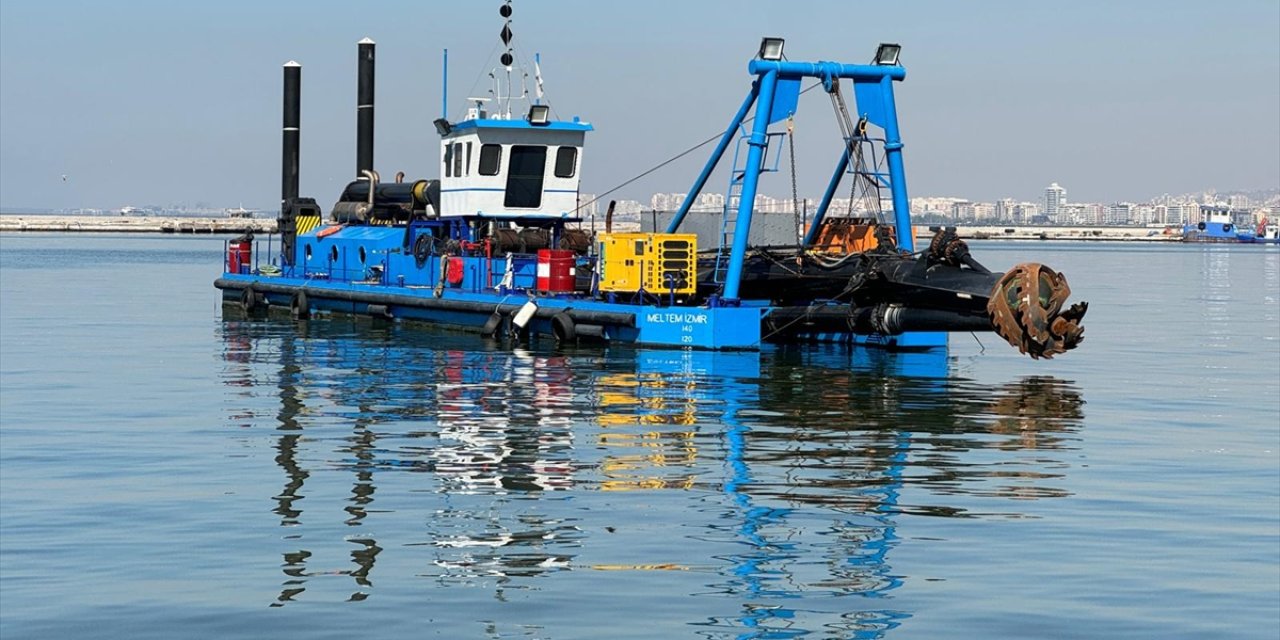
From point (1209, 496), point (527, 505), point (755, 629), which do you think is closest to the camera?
point (755, 629)

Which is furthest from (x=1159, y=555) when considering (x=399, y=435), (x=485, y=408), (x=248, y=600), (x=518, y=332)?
(x=518, y=332)

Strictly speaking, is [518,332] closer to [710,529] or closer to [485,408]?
[485,408]

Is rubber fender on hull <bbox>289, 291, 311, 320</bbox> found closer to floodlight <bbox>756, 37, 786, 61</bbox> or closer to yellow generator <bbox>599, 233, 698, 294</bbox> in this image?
yellow generator <bbox>599, 233, 698, 294</bbox>

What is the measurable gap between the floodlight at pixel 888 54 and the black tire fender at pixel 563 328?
7936 millimetres

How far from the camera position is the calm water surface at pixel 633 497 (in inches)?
458

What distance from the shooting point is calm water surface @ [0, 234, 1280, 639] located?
→ 11625 mm

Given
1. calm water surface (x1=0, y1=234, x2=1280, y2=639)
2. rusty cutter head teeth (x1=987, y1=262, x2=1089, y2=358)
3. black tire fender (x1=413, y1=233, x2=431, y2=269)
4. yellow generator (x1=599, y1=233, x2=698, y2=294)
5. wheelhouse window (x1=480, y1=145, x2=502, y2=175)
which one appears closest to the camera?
calm water surface (x1=0, y1=234, x2=1280, y2=639)

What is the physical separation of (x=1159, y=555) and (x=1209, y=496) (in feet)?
11.4

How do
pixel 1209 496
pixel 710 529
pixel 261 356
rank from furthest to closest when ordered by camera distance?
1. pixel 261 356
2. pixel 1209 496
3. pixel 710 529

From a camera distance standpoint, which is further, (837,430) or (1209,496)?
(837,430)

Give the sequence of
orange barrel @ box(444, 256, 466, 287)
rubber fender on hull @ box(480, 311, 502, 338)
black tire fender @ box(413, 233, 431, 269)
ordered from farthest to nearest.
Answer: black tire fender @ box(413, 233, 431, 269) → orange barrel @ box(444, 256, 466, 287) → rubber fender on hull @ box(480, 311, 502, 338)

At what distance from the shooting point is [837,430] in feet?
71.8

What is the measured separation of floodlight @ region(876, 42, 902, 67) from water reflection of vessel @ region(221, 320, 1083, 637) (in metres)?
5.90

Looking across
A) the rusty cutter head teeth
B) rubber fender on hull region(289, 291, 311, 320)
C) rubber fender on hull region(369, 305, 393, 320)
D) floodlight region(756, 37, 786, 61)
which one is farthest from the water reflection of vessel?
rubber fender on hull region(289, 291, 311, 320)
